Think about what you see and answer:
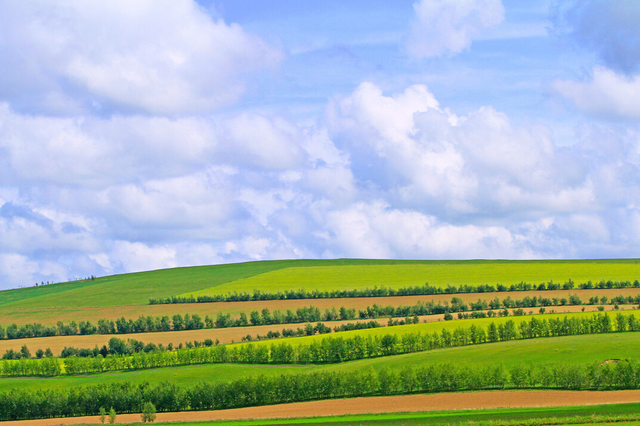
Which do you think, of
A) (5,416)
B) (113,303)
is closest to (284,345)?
(5,416)

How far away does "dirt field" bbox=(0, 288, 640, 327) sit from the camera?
168000mm

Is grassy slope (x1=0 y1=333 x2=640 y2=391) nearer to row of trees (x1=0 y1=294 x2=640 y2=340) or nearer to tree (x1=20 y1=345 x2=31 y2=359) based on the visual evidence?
tree (x1=20 y1=345 x2=31 y2=359)

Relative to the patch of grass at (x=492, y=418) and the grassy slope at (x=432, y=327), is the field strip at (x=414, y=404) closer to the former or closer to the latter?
the patch of grass at (x=492, y=418)

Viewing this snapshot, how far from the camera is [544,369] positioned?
8631 cm

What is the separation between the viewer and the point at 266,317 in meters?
164

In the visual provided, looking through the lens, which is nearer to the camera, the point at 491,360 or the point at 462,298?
the point at 491,360

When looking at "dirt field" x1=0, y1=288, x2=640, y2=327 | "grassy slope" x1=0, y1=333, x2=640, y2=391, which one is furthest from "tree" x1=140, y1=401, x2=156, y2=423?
"dirt field" x1=0, y1=288, x2=640, y2=327

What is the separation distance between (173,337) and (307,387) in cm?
6623

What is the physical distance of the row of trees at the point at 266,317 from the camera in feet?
519

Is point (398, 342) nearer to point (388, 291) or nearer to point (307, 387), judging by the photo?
point (307, 387)

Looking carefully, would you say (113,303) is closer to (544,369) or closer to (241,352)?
(241,352)

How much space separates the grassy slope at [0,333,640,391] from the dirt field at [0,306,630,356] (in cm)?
2023

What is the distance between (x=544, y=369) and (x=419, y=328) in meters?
46.5

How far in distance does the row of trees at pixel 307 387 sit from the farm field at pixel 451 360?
6079 mm
